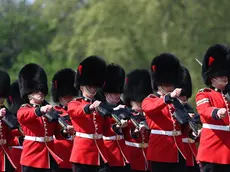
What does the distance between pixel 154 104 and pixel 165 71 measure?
743mm

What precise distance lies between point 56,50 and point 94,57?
71.4 feet

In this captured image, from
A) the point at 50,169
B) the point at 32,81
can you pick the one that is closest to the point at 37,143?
the point at 50,169

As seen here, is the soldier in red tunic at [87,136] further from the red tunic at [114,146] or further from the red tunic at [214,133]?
the red tunic at [214,133]

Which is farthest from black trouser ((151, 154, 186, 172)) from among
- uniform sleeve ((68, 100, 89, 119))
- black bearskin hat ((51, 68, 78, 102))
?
black bearskin hat ((51, 68, 78, 102))

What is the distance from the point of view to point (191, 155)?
35.5 feet

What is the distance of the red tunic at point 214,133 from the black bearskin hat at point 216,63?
0.22 metres

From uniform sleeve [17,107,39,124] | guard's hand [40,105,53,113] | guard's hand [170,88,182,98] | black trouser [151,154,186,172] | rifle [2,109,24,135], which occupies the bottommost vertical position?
black trouser [151,154,186,172]

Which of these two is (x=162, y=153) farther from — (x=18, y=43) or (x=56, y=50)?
(x=18, y=43)

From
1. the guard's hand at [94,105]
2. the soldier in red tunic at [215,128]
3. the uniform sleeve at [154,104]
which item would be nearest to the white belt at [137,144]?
the uniform sleeve at [154,104]

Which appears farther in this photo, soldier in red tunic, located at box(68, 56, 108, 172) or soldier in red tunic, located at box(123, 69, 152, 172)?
soldier in red tunic, located at box(123, 69, 152, 172)

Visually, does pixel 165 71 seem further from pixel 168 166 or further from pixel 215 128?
pixel 215 128

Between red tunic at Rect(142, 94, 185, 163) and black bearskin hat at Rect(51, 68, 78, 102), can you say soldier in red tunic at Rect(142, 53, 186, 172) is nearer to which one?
red tunic at Rect(142, 94, 185, 163)

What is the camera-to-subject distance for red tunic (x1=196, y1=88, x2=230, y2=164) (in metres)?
8.79

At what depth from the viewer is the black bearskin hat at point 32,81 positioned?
33.3 feet
